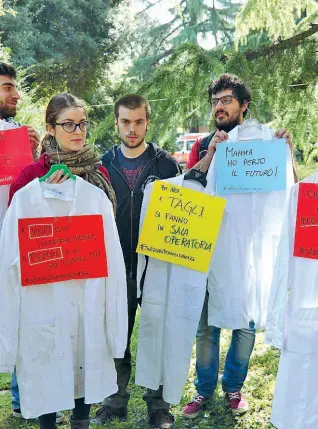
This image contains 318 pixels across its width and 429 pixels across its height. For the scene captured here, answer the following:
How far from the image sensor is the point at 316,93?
4.64 metres

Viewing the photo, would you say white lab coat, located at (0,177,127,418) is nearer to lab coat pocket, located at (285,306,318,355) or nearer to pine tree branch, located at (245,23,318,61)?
lab coat pocket, located at (285,306,318,355)

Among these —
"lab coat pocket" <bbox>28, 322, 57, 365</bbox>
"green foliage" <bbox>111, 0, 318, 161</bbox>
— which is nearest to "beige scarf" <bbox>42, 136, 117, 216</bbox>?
"lab coat pocket" <bbox>28, 322, 57, 365</bbox>

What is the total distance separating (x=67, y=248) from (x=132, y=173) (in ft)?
2.57

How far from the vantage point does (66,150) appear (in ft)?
9.24

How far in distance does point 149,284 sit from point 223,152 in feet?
3.18

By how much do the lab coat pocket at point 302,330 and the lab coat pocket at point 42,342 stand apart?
1.27m

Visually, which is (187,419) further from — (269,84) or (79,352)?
(269,84)

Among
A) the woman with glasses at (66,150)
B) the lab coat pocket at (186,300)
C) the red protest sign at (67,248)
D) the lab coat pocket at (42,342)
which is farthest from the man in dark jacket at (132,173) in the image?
the lab coat pocket at (42,342)

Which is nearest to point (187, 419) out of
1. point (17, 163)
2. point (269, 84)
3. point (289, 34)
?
point (17, 163)

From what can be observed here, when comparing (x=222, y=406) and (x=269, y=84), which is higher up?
(x=269, y=84)

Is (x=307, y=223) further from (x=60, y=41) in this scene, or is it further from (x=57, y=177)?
(x=60, y=41)

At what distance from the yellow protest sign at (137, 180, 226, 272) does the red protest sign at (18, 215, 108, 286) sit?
1.67ft

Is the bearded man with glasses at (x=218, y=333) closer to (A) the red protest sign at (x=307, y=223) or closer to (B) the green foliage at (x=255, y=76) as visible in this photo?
(A) the red protest sign at (x=307, y=223)

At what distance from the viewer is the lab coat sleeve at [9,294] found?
2559 mm
